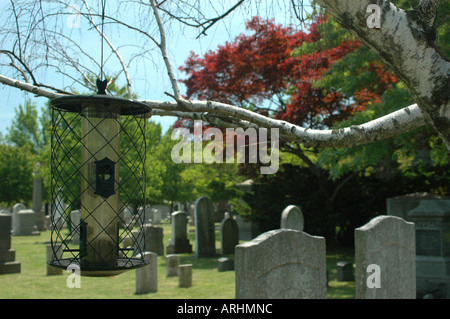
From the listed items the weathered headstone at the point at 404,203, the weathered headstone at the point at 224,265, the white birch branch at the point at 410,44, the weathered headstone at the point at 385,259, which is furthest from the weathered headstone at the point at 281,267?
the weathered headstone at the point at 404,203

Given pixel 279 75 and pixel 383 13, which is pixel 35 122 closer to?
pixel 279 75

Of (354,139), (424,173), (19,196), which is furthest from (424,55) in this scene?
(19,196)

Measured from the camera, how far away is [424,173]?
1712cm

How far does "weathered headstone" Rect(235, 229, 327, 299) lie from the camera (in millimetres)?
5000

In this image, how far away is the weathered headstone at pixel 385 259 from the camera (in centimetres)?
680

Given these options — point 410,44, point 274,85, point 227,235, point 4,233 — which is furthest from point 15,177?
point 410,44

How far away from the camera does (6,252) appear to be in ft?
46.4

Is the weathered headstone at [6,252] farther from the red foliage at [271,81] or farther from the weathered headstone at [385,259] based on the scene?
the weathered headstone at [385,259]

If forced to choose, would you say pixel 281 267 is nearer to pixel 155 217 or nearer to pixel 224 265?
pixel 224 265

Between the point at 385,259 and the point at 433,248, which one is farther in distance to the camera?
the point at 433,248

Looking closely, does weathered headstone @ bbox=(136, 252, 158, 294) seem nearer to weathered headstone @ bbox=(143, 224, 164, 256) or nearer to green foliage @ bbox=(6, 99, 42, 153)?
weathered headstone @ bbox=(143, 224, 164, 256)

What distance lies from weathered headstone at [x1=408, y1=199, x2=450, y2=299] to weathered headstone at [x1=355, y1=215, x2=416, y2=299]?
217cm

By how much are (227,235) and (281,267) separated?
12128 millimetres

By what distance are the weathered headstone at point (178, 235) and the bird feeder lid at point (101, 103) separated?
50.1 ft
